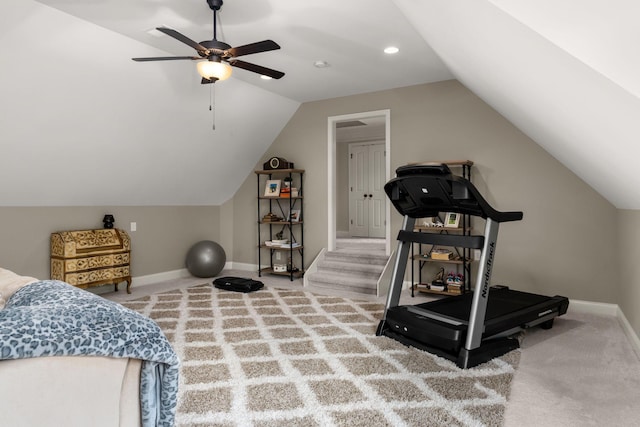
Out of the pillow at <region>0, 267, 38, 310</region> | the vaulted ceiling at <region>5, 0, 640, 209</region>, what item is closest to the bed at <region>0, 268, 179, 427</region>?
the pillow at <region>0, 267, 38, 310</region>

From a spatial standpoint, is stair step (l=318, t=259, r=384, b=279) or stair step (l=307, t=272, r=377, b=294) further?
stair step (l=318, t=259, r=384, b=279)

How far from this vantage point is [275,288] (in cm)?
535

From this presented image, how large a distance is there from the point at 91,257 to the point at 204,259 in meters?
1.56

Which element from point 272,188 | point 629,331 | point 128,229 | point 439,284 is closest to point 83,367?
point 629,331

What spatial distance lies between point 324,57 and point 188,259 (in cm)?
357

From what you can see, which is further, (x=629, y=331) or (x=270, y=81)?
(x=270, y=81)

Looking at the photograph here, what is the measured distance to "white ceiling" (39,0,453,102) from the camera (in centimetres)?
311

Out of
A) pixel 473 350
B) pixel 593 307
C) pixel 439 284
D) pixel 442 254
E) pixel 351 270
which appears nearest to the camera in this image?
pixel 473 350

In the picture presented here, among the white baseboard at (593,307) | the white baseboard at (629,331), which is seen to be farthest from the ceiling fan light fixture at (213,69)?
the white baseboard at (593,307)

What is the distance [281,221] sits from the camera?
5.99m

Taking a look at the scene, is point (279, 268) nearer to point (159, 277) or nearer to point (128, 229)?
point (159, 277)

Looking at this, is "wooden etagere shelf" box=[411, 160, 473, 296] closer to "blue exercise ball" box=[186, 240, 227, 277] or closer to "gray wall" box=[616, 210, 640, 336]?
"gray wall" box=[616, 210, 640, 336]

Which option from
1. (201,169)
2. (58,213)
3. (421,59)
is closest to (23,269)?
(58,213)

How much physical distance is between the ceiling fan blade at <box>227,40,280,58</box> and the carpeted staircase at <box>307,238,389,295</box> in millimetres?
3169
